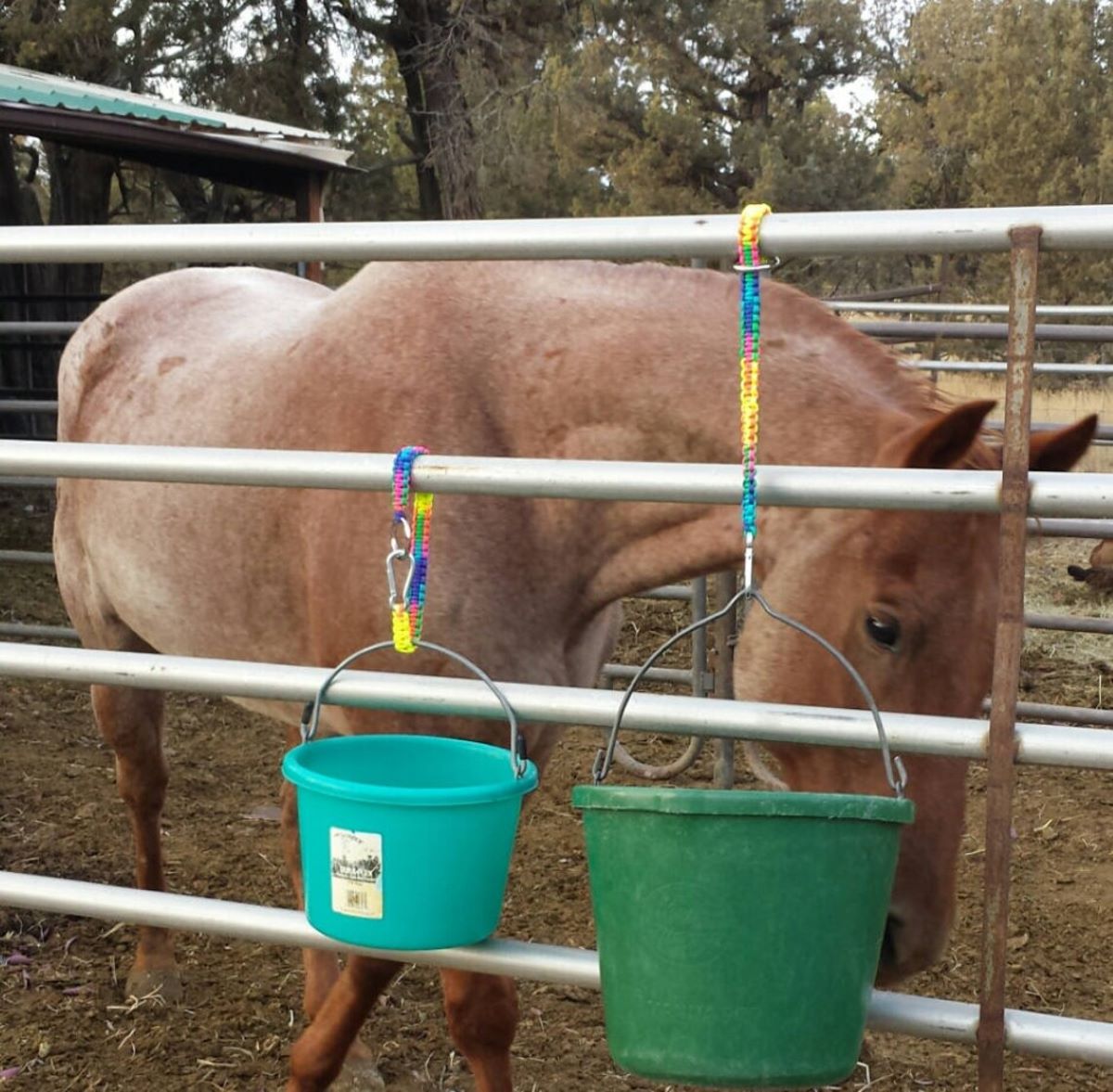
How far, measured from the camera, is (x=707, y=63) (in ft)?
65.4

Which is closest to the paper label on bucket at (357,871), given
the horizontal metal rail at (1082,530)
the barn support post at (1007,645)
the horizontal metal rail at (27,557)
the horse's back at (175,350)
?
the barn support post at (1007,645)

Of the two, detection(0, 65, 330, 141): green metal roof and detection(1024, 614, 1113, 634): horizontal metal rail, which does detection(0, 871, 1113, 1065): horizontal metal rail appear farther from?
detection(0, 65, 330, 141): green metal roof

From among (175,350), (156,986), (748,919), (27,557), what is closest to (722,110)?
(27,557)

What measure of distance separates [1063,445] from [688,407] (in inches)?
24.4

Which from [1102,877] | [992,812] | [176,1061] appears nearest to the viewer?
[992,812]

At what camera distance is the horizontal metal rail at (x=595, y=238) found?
140 centimetres

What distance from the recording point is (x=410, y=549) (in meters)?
1.78

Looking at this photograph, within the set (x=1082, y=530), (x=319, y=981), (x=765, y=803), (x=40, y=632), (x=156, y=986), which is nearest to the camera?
(x=765, y=803)

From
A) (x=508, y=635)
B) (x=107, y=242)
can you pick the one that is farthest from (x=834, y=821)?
(x=107, y=242)

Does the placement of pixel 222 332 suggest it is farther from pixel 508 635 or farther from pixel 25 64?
pixel 25 64

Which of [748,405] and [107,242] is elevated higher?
[107,242]

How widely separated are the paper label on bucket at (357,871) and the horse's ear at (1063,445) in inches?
40.0

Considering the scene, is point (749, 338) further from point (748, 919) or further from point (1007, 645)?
point (748, 919)

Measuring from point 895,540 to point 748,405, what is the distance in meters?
0.40
